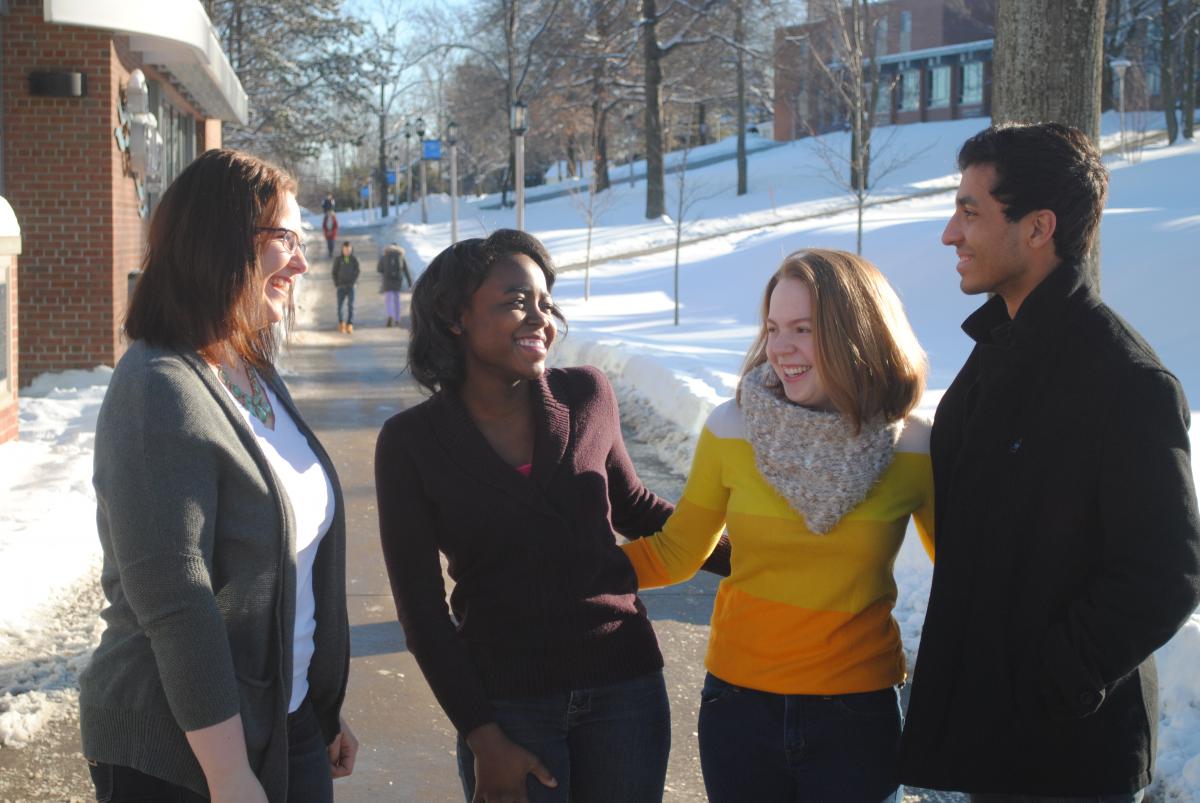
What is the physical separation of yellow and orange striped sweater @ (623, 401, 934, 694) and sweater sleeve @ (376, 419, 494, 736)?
591mm

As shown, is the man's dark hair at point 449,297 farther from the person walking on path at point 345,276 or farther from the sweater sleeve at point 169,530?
the person walking on path at point 345,276

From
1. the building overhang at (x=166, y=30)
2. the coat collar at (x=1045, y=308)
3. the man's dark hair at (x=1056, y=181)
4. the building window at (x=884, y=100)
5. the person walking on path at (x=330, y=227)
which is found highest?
the building window at (x=884, y=100)

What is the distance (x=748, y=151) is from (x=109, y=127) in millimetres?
52562

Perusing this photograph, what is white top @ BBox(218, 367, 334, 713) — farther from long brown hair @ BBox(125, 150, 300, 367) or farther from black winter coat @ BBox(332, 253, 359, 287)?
black winter coat @ BBox(332, 253, 359, 287)

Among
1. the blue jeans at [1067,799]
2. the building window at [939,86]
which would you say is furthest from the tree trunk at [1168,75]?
the blue jeans at [1067,799]

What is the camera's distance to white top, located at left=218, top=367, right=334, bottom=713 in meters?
2.42

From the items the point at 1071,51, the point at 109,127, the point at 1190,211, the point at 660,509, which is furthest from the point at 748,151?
the point at 660,509

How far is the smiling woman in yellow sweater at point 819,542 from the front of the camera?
2576 millimetres

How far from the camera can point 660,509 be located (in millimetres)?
3023

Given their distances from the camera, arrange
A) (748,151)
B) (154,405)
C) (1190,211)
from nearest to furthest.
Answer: (154,405)
(1190,211)
(748,151)

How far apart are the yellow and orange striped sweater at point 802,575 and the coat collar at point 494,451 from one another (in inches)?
13.9

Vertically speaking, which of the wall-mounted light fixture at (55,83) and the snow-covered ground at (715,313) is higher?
the wall-mounted light fixture at (55,83)

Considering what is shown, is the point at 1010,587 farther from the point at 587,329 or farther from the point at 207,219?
the point at 587,329

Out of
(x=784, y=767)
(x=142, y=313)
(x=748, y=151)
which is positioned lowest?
(x=784, y=767)
